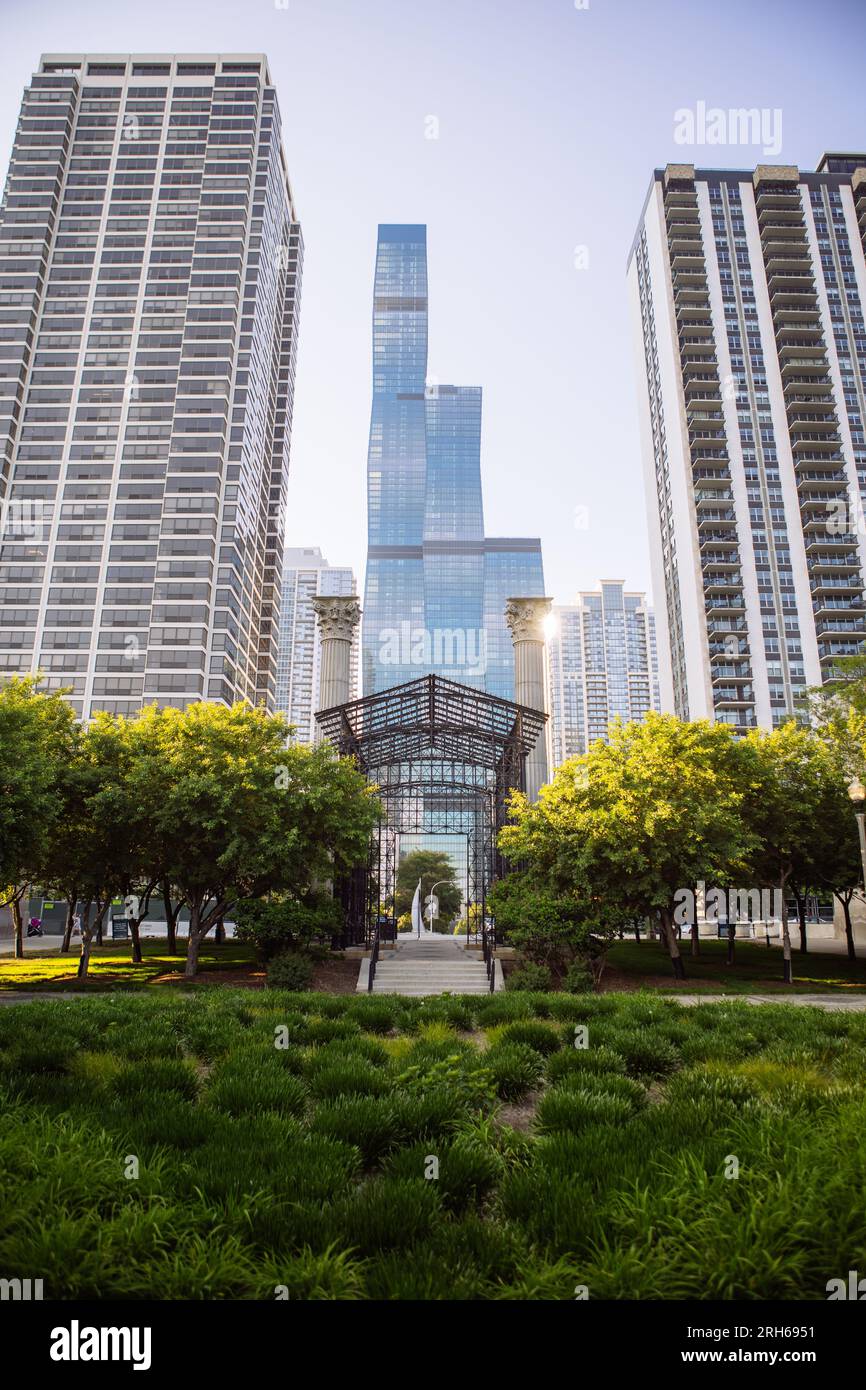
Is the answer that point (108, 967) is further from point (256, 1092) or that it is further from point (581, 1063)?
point (581, 1063)

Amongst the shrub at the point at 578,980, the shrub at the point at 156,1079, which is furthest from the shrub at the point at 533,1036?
the shrub at the point at 578,980

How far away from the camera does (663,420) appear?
84.4 m

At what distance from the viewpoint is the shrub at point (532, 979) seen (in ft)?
59.7

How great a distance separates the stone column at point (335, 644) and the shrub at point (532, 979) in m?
14.1

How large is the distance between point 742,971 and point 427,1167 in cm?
2400

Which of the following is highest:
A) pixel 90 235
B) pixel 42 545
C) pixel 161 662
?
pixel 90 235

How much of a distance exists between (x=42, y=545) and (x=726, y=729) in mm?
75441

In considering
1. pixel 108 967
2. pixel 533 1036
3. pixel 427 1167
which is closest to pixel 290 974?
pixel 108 967

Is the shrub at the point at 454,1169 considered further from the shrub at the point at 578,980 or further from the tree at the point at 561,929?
the tree at the point at 561,929

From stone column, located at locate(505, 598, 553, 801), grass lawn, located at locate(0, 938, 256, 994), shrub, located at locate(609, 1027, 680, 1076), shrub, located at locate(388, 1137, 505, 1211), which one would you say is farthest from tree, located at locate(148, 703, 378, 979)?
shrub, located at locate(388, 1137, 505, 1211)

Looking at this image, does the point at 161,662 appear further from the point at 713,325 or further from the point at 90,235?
the point at 713,325

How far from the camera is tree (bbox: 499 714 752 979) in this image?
2017 cm

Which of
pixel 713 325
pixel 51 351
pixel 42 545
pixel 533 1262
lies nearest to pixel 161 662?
pixel 42 545

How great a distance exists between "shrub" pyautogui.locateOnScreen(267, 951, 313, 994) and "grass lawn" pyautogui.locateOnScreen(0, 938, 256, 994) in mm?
3685
